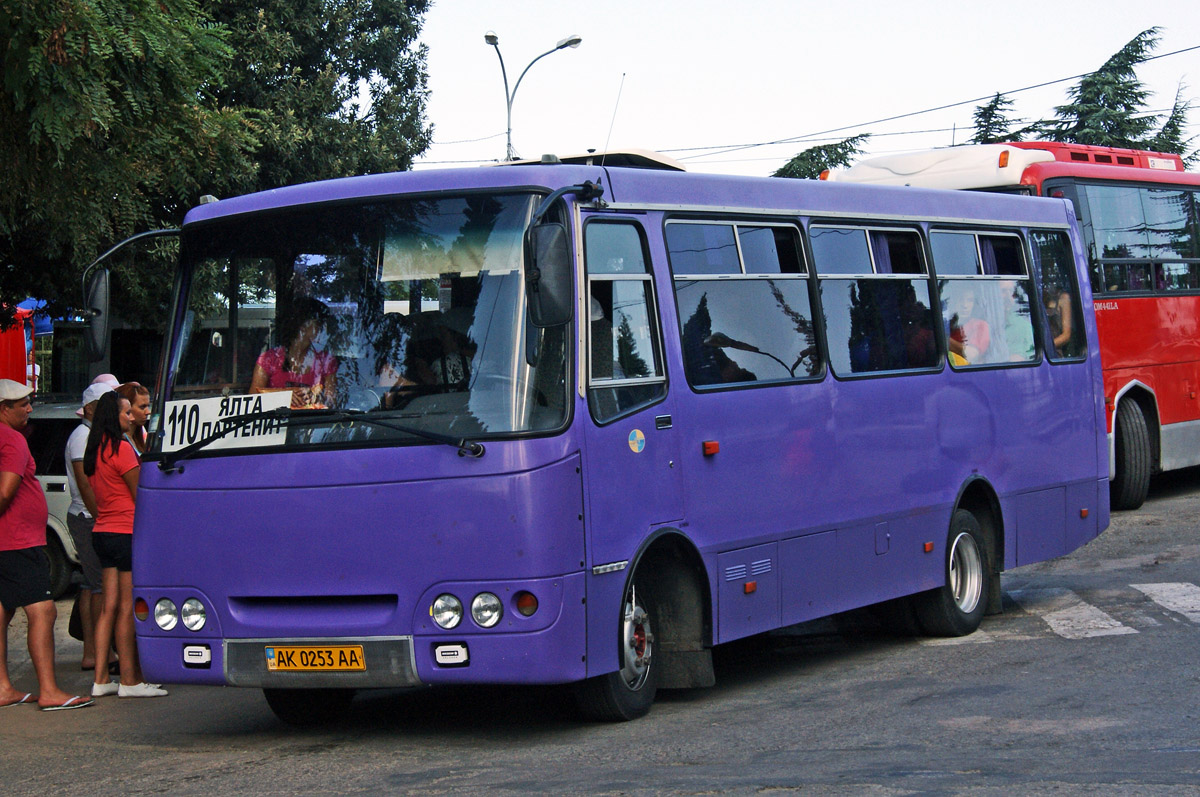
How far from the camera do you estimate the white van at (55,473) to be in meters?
15.3

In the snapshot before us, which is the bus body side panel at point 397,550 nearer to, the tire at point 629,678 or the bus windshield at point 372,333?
the bus windshield at point 372,333

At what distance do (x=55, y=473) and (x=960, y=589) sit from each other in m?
9.19

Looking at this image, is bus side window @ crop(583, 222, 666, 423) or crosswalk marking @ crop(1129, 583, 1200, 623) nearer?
bus side window @ crop(583, 222, 666, 423)

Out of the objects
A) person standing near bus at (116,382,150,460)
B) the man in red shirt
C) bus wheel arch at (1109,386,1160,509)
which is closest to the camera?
the man in red shirt

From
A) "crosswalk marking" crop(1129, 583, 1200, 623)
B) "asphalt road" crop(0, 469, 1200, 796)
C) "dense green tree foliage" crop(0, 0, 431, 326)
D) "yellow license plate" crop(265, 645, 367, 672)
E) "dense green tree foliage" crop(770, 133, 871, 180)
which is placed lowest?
"crosswalk marking" crop(1129, 583, 1200, 623)

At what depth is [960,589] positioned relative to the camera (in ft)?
36.0

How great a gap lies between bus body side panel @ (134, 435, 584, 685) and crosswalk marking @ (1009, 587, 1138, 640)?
4665 mm

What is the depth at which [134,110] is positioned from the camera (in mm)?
9953

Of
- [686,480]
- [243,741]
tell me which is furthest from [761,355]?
[243,741]

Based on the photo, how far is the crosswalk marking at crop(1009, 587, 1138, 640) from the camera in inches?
411

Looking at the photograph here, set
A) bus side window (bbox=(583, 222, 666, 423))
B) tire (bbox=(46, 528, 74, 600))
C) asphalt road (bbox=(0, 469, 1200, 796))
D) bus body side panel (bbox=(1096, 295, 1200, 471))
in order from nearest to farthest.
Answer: asphalt road (bbox=(0, 469, 1200, 796)) → bus side window (bbox=(583, 222, 666, 423)) → tire (bbox=(46, 528, 74, 600)) → bus body side panel (bbox=(1096, 295, 1200, 471))

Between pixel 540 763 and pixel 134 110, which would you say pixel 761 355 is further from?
pixel 134 110

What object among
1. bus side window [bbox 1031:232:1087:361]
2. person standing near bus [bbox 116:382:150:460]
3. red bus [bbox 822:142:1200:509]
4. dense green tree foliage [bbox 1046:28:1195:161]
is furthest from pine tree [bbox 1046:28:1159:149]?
person standing near bus [bbox 116:382:150:460]

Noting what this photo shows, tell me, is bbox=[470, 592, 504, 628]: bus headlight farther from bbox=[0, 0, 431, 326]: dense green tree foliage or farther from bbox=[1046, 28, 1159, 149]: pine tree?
bbox=[1046, 28, 1159, 149]: pine tree
